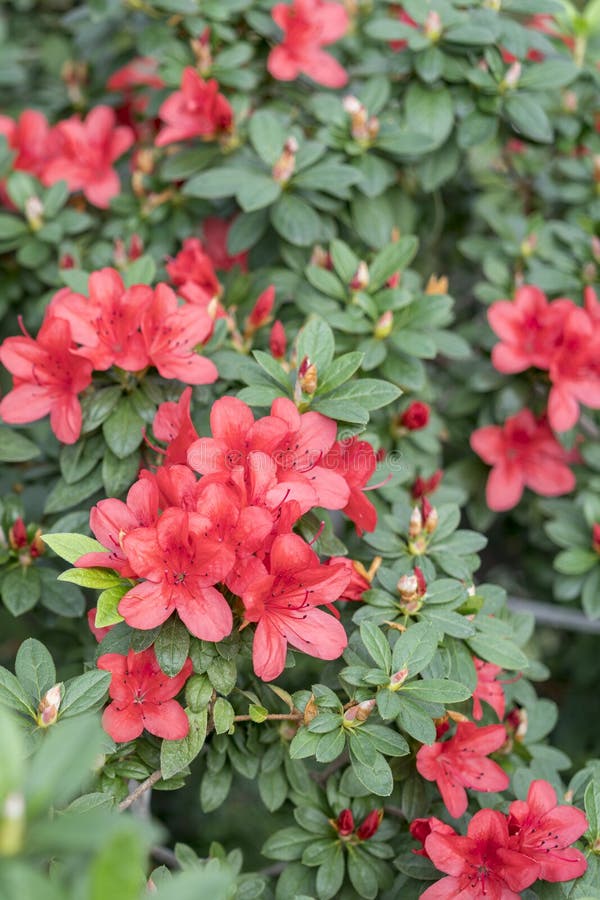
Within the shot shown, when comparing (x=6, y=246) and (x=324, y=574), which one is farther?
(x=6, y=246)

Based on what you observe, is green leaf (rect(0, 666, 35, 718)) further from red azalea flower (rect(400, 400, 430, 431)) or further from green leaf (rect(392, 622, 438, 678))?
red azalea flower (rect(400, 400, 430, 431))

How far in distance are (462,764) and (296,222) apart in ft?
3.07

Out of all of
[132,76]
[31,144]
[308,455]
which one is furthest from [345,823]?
[132,76]

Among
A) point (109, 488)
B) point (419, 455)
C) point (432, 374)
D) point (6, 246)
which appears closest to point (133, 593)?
point (109, 488)

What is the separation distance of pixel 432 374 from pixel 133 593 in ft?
3.84

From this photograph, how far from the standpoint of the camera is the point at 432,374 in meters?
2.10

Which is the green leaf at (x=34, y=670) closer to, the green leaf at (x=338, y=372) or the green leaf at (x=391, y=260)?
the green leaf at (x=338, y=372)

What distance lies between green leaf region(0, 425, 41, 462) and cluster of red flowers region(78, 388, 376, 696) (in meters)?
0.34

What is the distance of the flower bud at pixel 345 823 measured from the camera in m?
1.29

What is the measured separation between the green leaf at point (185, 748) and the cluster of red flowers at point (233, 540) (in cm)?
11

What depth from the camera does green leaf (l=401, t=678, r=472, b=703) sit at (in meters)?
1.15

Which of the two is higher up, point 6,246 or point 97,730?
point 97,730

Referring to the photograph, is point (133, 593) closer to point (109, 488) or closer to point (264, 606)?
point (264, 606)

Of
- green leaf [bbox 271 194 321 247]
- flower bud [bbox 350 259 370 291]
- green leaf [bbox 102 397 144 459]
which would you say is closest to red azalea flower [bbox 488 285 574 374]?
flower bud [bbox 350 259 370 291]
